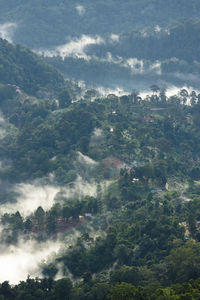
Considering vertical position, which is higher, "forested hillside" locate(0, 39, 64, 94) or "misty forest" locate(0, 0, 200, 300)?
"forested hillside" locate(0, 39, 64, 94)

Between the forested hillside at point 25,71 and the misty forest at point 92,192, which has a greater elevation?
the forested hillside at point 25,71

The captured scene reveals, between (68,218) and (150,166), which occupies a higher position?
(150,166)

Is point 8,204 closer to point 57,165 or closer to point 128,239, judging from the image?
point 57,165

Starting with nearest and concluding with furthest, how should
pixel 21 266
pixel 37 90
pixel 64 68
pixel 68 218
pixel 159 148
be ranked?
pixel 21 266 → pixel 68 218 → pixel 159 148 → pixel 37 90 → pixel 64 68

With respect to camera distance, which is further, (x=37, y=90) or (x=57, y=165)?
(x=37, y=90)

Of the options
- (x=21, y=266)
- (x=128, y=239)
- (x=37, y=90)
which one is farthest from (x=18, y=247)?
(x=37, y=90)

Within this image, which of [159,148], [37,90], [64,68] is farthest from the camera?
[64,68]

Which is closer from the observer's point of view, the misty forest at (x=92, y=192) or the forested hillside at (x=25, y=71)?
the misty forest at (x=92, y=192)

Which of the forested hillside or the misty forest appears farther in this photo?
the forested hillside

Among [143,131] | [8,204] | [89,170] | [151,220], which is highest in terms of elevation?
[143,131]
